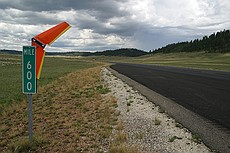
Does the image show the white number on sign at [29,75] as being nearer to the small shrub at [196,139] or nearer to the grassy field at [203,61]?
the small shrub at [196,139]

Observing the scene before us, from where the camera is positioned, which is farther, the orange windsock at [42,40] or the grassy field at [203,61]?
the grassy field at [203,61]

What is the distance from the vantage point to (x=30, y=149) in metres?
5.24

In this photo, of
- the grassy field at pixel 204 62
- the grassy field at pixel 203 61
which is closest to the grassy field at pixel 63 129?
the grassy field at pixel 203 61

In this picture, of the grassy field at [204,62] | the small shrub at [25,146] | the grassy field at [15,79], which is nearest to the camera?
the small shrub at [25,146]

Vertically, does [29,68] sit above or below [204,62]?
above

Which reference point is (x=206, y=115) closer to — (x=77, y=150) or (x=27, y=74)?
(x=77, y=150)

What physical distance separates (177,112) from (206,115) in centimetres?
119

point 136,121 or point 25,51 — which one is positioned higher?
point 25,51

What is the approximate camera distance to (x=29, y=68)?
4.41 m

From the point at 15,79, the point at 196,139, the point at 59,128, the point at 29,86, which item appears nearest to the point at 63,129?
the point at 59,128

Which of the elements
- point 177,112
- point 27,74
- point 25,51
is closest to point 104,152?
point 27,74

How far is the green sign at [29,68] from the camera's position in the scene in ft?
14.3

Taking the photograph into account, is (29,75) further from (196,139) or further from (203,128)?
(203,128)

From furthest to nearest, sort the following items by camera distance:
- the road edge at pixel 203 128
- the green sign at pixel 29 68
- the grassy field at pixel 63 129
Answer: the road edge at pixel 203 128, the grassy field at pixel 63 129, the green sign at pixel 29 68
